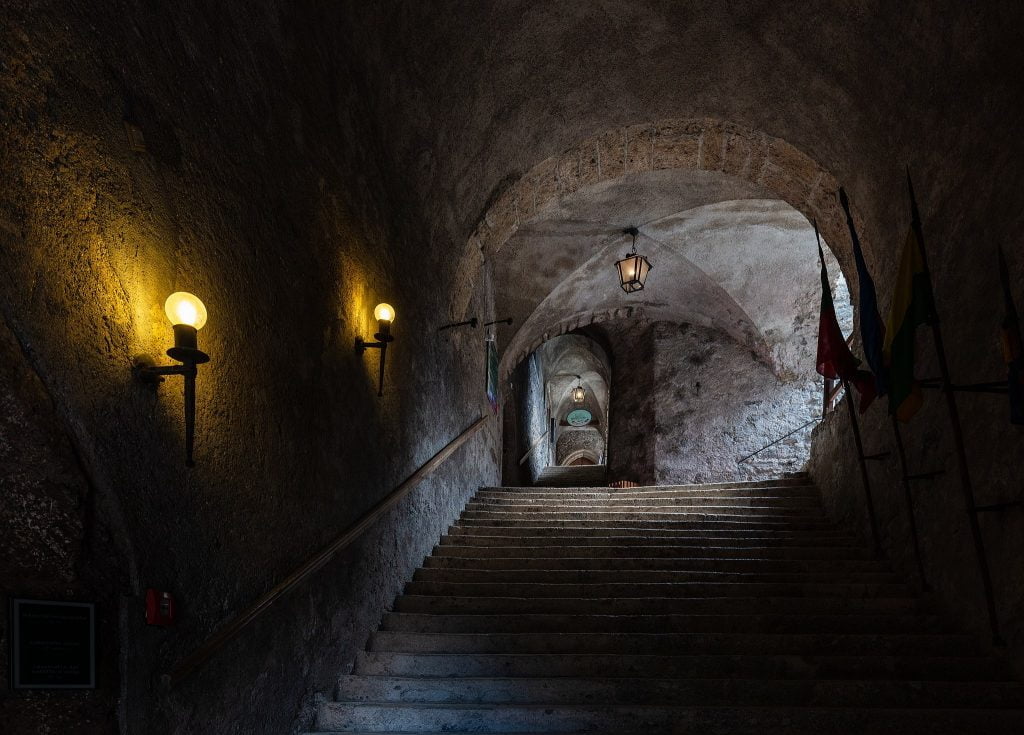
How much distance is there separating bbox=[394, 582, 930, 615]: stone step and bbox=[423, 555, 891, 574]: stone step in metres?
0.54

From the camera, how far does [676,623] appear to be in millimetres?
3910

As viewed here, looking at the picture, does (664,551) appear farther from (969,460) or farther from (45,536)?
(45,536)

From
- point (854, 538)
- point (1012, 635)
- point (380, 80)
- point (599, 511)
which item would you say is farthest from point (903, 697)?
point (380, 80)

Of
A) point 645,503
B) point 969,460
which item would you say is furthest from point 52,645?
point 645,503

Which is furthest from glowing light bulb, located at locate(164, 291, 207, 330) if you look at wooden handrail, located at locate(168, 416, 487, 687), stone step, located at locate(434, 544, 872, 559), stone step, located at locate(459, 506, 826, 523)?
stone step, located at locate(459, 506, 826, 523)

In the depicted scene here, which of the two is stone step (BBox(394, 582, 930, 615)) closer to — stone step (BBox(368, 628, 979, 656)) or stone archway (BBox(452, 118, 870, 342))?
stone step (BBox(368, 628, 979, 656))

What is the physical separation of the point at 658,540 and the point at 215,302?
3831mm

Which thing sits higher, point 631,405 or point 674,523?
point 631,405

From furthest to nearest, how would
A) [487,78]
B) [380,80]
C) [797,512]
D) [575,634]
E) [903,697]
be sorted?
[797,512], [487,78], [380,80], [575,634], [903,697]

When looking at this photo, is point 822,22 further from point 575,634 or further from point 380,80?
point 575,634

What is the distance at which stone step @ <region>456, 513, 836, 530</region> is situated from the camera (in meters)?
5.61

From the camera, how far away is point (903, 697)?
10.2 feet

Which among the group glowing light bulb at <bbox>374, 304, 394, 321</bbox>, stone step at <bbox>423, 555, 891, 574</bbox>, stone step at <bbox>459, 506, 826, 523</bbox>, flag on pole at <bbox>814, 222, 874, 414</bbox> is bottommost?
stone step at <bbox>423, 555, 891, 574</bbox>

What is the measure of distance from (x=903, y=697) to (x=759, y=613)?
91cm
